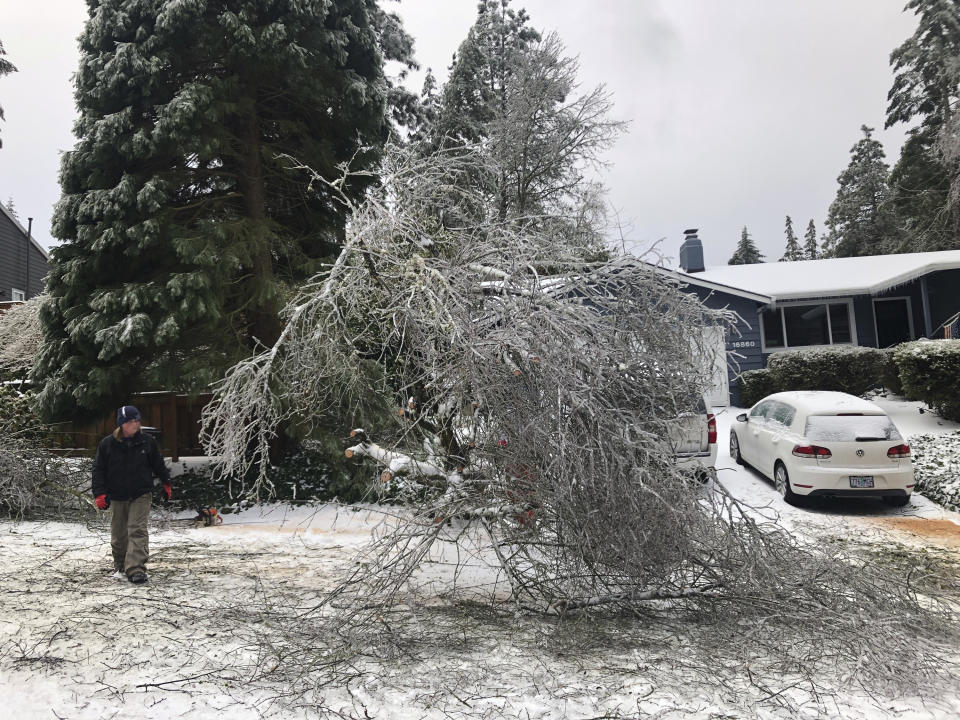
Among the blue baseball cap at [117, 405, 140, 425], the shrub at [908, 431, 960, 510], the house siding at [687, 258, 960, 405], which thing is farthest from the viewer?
the house siding at [687, 258, 960, 405]

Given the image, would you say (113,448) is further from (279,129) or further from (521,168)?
(521,168)

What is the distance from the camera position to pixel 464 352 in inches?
174

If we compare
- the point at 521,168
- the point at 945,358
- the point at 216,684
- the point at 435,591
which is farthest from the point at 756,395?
the point at 216,684

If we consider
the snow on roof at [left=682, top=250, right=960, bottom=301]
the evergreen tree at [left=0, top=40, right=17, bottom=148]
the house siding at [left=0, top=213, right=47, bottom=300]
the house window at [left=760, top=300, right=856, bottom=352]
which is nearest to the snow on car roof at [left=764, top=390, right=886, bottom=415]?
the snow on roof at [left=682, top=250, right=960, bottom=301]

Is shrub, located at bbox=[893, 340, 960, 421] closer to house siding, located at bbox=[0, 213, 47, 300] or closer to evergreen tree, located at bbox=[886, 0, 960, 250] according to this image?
evergreen tree, located at bbox=[886, 0, 960, 250]

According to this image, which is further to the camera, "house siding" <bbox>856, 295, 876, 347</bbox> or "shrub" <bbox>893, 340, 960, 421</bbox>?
"house siding" <bbox>856, 295, 876, 347</bbox>

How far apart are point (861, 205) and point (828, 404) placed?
38.2 metres

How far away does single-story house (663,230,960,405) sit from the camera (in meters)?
16.8

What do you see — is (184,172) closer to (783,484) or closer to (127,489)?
(127,489)

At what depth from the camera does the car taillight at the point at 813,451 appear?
8211 millimetres

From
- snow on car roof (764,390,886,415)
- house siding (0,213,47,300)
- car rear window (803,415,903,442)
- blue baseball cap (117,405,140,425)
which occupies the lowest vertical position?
car rear window (803,415,903,442)

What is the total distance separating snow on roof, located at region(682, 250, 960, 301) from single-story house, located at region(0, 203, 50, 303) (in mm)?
29129

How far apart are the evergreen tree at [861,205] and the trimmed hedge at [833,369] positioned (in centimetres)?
2677

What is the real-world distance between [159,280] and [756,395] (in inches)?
520
